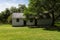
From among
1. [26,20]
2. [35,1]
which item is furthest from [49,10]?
[26,20]

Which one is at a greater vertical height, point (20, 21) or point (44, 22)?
point (20, 21)

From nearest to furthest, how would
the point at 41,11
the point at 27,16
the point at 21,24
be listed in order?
the point at 41,11 < the point at 27,16 < the point at 21,24

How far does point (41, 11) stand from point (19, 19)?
8.81m

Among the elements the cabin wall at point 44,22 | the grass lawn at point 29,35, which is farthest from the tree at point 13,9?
the grass lawn at point 29,35

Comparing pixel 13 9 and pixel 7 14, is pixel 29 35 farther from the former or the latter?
pixel 13 9

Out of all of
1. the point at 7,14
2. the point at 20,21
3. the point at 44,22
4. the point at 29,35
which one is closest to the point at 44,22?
the point at 44,22

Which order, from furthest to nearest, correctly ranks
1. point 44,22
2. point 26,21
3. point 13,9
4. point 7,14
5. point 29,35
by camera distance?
point 13,9, point 7,14, point 44,22, point 26,21, point 29,35

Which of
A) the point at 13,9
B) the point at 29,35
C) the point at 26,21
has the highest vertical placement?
the point at 13,9

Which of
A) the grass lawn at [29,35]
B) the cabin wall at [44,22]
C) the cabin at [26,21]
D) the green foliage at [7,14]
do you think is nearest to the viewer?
the grass lawn at [29,35]

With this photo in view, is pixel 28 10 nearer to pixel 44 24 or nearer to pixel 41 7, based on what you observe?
pixel 41 7

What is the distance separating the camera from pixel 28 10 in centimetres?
4400

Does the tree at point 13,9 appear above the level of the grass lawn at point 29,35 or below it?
above

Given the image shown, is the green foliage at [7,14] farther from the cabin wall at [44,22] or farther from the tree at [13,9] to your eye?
the cabin wall at [44,22]

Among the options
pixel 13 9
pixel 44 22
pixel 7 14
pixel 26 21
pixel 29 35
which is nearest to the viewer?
pixel 29 35
